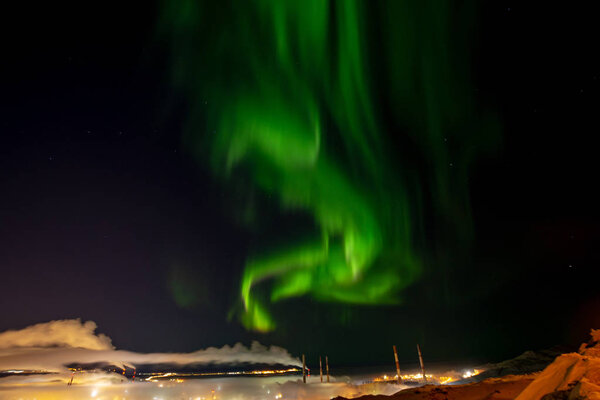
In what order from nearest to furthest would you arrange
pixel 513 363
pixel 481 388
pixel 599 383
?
1. pixel 599 383
2. pixel 481 388
3. pixel 513 363

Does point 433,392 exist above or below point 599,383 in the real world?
below

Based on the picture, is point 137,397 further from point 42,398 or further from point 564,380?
point 564,380

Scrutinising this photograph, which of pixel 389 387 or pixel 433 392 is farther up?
pixel 433 392

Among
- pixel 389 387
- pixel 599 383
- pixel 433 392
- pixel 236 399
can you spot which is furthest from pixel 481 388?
pixel 236 399

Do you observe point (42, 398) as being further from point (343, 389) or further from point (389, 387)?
point (389, 387)

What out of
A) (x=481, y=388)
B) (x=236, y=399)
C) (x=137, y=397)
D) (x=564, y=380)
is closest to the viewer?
(x=564, y=380)

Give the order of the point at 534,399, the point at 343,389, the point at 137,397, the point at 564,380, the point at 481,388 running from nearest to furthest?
the point at 564,380
the point at 534,399
the point at 481,388
the point at 343,389
the point at 137,397

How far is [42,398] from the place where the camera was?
317 ft

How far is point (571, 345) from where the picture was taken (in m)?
79.9

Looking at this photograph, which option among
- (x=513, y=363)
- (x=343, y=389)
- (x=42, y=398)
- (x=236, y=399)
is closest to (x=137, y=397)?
(x=42, y=398)

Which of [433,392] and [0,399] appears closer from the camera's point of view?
[433,392]

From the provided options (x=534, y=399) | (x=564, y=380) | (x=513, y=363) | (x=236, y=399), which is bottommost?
(x=236, y=399)

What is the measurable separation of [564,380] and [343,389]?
88740 millimetres

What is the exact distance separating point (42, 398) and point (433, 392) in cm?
12504
